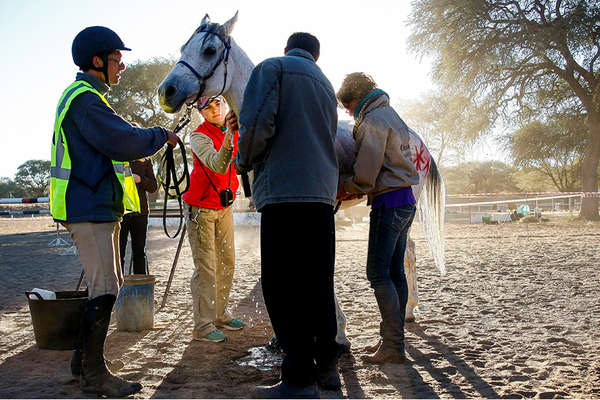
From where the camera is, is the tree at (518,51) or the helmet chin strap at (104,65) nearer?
the helmet chin strap at (104,65)

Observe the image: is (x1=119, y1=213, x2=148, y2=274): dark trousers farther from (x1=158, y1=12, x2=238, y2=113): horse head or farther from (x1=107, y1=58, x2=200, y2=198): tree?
(x1=107, y1=58, x2=200, y2=198): tree

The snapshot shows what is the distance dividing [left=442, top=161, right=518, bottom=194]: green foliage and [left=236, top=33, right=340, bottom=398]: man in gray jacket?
54.4 metres

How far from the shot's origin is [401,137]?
325 cm

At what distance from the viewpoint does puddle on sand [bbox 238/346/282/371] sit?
10.8ft

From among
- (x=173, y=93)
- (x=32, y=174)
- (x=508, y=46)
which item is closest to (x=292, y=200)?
(x=173, y=93)

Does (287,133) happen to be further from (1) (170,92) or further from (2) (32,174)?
(2) (32,174)

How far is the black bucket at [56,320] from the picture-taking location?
3.45 m

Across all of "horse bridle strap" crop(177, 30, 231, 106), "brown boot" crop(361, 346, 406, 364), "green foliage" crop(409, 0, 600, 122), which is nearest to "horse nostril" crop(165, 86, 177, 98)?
"horse bridle strap" crop(177, 30, 231, 106)

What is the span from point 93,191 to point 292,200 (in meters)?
1.25

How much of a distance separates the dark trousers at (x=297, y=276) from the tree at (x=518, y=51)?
20.4 meters

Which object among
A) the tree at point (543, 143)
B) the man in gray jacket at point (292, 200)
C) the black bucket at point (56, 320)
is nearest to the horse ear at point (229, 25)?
the man in gray jacket at point (292, 200)

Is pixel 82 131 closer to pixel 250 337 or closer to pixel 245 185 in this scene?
pixel 245 185

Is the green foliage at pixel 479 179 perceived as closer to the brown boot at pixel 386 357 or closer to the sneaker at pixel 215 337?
the sneaker at pixel 215 337

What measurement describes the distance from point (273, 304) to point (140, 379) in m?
1.25
